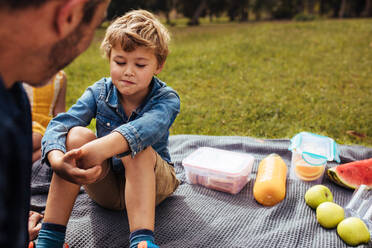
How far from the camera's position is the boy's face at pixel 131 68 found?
1955 millimetres

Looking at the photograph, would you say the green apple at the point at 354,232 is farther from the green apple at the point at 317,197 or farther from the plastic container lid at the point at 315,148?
the plastic container lid at the point at 315,148

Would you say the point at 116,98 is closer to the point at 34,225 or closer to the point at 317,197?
the point at 34,225

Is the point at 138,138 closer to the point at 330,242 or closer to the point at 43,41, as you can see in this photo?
the point at 43,41

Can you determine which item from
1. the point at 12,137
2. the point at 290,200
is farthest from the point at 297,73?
the point at 12,137

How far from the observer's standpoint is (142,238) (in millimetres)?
1729

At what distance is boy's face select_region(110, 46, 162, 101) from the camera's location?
1.96 m

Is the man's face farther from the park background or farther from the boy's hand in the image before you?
the park background

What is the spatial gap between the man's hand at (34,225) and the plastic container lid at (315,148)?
6.19 feet

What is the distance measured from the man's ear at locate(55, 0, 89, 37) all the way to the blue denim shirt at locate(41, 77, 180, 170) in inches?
32.0

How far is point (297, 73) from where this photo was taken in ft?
20.5

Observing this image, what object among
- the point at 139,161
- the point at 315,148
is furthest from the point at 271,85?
the point at 139,161

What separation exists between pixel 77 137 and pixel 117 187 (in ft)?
1.45

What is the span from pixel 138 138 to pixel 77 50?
731mm

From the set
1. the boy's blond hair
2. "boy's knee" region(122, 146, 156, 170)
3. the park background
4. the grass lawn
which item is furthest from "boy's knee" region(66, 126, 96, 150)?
the grass lawn
